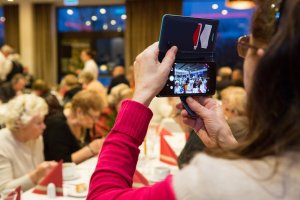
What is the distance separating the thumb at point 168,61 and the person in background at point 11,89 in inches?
175

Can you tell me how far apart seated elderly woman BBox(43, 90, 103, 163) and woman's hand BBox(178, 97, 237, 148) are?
75.7 inches

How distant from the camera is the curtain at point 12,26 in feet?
31.6

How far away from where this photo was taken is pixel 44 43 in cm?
960

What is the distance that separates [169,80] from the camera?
102cm

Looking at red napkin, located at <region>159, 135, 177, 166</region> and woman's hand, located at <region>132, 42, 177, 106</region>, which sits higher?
woman's hand, located at <region>132, 42, 177, 106</region>

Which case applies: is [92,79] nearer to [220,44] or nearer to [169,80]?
[220,44]

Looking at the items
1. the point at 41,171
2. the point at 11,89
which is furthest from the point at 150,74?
the point at 11,89

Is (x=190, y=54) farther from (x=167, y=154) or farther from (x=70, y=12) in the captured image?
(x=70, y=12)

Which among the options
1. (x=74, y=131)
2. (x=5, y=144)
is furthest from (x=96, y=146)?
(x=5, y=144)

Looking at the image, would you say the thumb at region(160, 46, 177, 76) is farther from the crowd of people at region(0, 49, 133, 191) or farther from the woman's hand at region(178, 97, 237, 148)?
the crowd of people at region(0, 49, 133, 191)

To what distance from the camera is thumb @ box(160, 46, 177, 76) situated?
936mm

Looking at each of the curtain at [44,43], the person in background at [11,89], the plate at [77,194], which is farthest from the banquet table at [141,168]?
the curtain at [44,43]

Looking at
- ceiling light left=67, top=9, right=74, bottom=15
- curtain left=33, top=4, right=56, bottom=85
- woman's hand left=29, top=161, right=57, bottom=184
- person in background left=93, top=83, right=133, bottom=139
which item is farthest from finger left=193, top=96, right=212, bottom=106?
ceiling light left=67, top=9, right=74, bottom=15

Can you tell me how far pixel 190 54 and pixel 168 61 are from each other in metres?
0.13
